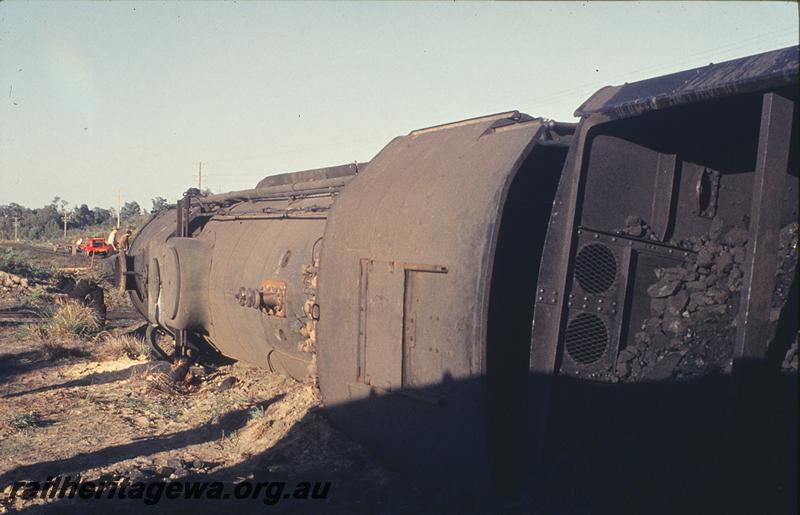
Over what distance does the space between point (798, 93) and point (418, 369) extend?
2946 mm

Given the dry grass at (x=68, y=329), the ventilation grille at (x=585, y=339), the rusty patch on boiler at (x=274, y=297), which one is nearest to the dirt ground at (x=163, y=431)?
the rusty patch on boiler at (x=274, y=297)

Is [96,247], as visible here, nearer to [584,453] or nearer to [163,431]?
[163,431]

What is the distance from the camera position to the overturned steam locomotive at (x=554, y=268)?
4398 millimetres

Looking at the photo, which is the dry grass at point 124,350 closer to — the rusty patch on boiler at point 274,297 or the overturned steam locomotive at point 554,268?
the rusty patch on boiler at point 274,297

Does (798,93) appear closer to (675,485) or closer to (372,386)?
(675,485)

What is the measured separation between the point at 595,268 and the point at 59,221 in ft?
262

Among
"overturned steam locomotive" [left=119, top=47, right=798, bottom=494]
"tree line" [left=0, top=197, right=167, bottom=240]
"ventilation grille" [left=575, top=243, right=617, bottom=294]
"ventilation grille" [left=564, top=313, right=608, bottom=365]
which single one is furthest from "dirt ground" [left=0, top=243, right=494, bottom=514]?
"tree line" [left=0, top=197, right=167, bottom=240]

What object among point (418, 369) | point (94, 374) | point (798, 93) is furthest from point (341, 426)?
point (94, 374)

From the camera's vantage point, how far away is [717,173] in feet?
18.0

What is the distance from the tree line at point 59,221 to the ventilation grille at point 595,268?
64.2m

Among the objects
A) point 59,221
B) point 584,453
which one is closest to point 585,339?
point 584,453

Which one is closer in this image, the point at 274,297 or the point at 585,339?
the point at 585,339

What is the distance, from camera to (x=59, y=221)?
74750 millimetres

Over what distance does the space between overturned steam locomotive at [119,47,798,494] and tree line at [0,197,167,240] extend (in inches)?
2481
